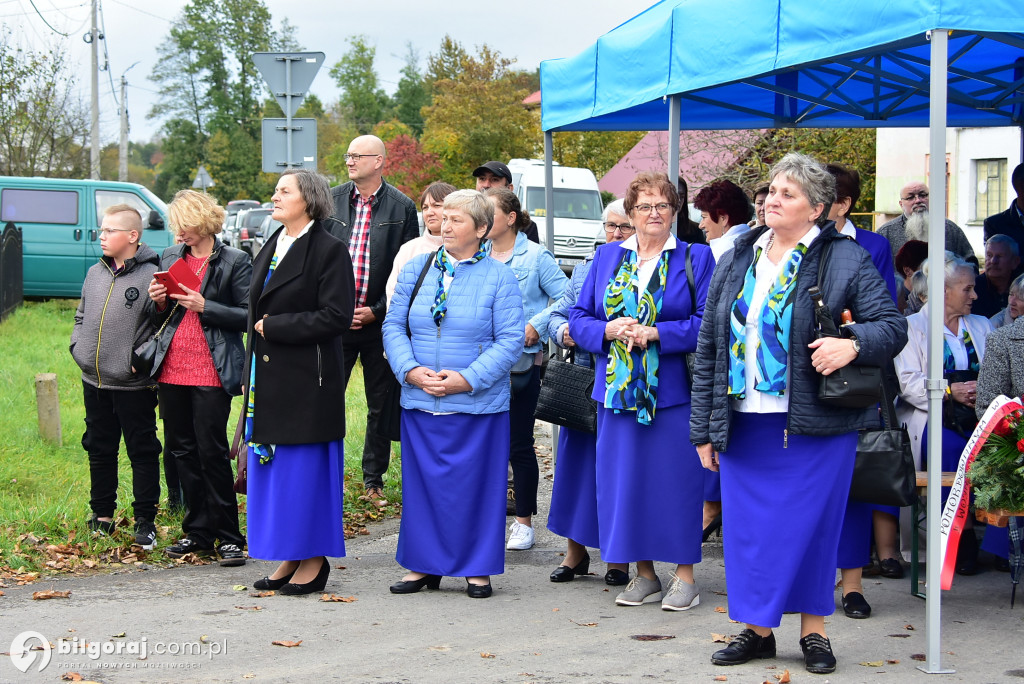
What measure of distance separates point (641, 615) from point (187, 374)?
9.42ft

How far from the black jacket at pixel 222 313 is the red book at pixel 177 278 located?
0.07m

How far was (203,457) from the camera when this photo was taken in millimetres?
6531

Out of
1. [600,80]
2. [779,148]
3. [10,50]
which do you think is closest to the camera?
[600,80]

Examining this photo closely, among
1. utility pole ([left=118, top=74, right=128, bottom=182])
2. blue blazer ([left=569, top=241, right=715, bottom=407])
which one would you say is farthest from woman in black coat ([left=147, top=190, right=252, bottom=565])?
utility pole ([left=118, top=74, right=128, bottom=182])

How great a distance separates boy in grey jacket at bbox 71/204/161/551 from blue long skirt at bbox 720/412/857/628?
144 inches

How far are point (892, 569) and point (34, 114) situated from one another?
2070cm

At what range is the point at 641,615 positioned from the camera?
5.61m

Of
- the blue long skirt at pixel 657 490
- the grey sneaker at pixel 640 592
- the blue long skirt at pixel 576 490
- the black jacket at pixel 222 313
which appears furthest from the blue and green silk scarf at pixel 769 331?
the black jacket at pixel 222 313

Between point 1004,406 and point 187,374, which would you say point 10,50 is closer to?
point 187,374

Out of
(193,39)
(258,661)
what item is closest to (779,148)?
(258,661)

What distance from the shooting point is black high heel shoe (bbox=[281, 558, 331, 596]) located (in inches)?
233

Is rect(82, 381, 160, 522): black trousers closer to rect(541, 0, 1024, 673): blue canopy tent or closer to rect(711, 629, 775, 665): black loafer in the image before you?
rect(541, 0, 1024, 673): blue canopy tent

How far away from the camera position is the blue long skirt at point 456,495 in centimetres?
591

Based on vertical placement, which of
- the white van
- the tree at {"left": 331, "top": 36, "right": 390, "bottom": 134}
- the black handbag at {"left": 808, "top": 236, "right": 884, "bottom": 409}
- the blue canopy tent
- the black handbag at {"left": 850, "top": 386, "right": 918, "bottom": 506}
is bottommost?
the black handbag at {"left": 850, "top": 386, "right": 918, "bottom": 506}
